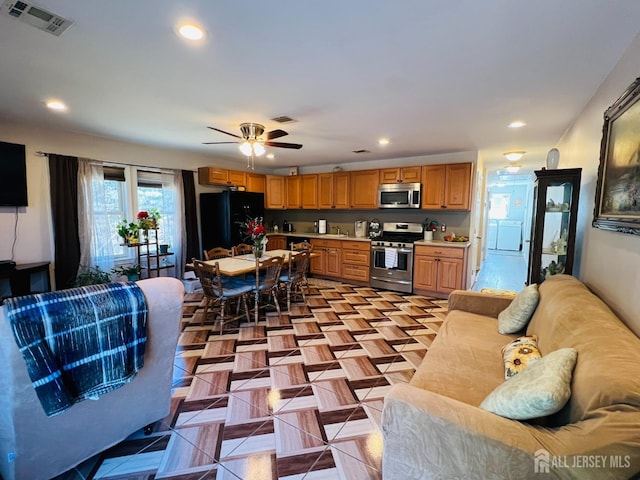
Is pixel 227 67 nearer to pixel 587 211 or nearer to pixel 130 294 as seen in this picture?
pixel 130 294

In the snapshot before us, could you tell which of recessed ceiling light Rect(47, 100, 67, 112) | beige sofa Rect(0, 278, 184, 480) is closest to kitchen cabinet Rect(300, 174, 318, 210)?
recessed ceiling light Rect(47, 100, 67, 112)

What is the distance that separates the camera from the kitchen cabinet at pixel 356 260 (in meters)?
5.47

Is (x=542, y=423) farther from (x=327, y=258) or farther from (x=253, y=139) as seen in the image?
(x=327, y=258)

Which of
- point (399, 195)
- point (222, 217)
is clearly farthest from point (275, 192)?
point (399, 195)

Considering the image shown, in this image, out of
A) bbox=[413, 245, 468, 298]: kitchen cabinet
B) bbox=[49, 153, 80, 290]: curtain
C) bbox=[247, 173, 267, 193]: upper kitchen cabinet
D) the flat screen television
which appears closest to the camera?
the flat screen television

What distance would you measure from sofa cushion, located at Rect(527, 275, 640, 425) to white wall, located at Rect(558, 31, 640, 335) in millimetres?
126

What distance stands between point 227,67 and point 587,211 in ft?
10.6

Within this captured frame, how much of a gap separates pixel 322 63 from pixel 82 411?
252 centimetres

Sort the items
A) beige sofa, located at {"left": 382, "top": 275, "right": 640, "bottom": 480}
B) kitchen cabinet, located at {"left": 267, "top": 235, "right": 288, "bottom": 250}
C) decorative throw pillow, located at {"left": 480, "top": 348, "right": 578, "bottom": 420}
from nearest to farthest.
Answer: beige sofa, located at {"left": 382, "top": 275, "right": 640, "bottom": 480}, decorative throw pillow, located at {"left": 480, "top": 348, "right": 578, "bottom": 420}, kitchen cabinet, located at {"left": 267, "top": 235, "right": 288, "bottom": 250}

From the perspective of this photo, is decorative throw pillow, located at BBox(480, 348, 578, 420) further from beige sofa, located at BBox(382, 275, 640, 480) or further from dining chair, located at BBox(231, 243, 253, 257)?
dining chair, located at BBox(231, 243, 253, 257)

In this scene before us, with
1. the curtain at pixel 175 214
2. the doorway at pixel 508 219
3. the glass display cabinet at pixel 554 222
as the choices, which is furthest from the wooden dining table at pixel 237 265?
the doorway at pixel 508 219

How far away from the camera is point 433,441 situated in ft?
3.86

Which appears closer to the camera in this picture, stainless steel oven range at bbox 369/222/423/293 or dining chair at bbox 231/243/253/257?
dining chair at bbox 231/243/253/257

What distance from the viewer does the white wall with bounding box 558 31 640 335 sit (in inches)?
63.2
